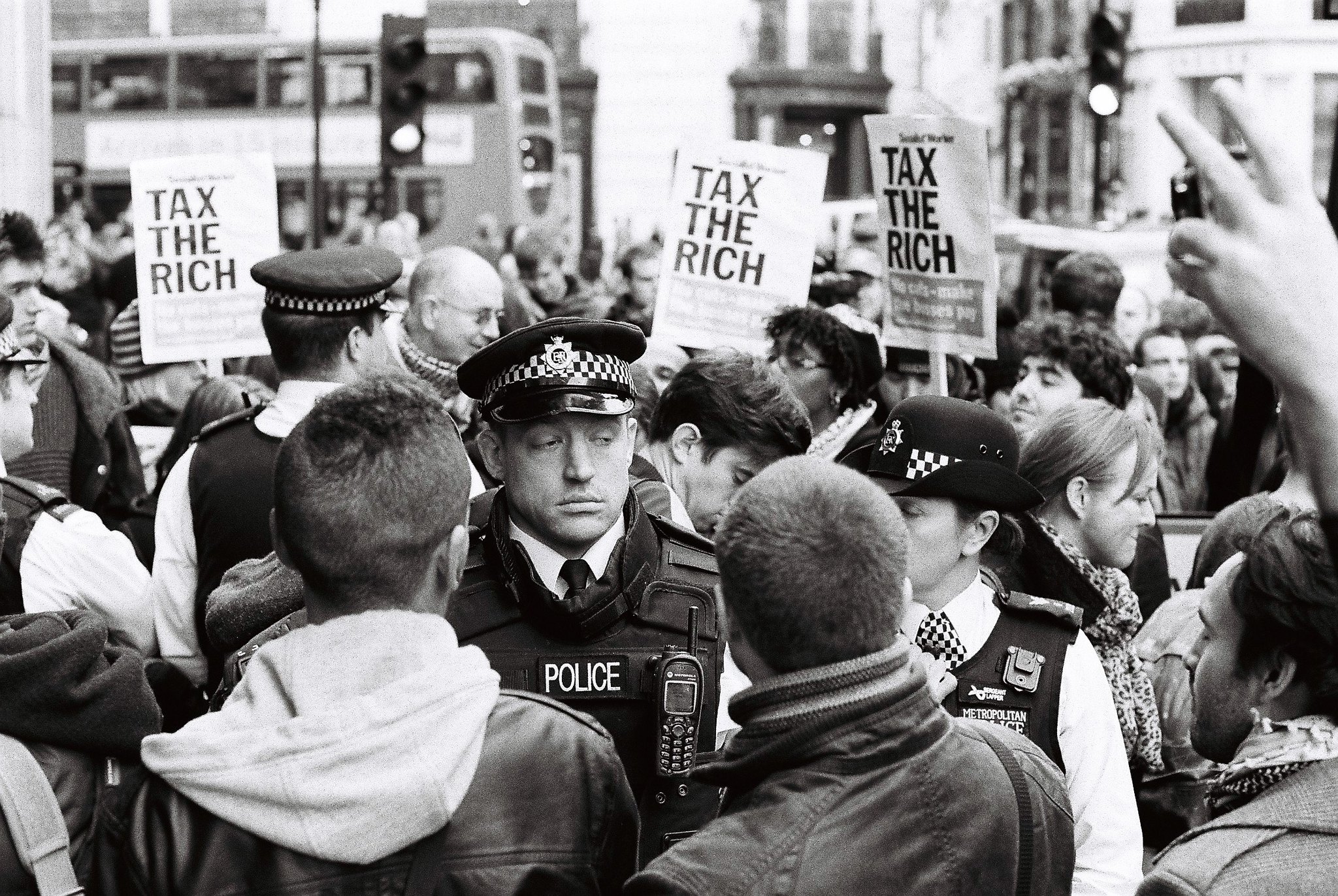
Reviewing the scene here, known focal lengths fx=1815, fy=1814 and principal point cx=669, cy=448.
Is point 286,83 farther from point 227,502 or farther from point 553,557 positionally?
point 553,557

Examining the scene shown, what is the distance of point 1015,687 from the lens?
3.42 metres

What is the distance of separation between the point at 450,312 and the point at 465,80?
67.9ft

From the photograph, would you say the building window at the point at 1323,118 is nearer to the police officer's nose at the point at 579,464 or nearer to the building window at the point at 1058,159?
the building window at the point at 1058,159

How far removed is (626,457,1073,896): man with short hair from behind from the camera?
7.88 ft

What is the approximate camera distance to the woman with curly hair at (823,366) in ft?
19.8

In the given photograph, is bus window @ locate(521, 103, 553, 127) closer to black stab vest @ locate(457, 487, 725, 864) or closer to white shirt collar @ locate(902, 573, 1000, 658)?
white shirt collar @ locate(902, 573, 1000, 658)

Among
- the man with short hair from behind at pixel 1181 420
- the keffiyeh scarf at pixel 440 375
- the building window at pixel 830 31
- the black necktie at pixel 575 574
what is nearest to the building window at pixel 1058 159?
the building window at pixel 830 31

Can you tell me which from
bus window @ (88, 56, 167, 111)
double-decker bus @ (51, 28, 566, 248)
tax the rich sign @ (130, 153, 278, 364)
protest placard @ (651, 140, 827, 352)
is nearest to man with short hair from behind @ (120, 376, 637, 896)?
protest placard @ (651, 140, 827, 352)

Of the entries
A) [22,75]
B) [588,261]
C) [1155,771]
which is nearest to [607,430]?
[1155,771]

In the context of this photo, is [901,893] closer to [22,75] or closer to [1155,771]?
[1155,771]

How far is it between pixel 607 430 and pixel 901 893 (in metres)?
1.35

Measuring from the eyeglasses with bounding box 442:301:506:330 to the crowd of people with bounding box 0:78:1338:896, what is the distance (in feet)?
3.99

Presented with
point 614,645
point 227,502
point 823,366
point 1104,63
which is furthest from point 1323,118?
point 614,645

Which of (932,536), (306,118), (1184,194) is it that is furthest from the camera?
(306,118)
